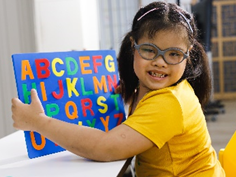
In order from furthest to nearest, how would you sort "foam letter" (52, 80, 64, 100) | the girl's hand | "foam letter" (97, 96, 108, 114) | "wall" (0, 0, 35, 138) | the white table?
"wall" (0, 0, 35, 138) < "foam letter" (97, 96, 108, 114) < "foam letter" (52, 80, 64, 100) < the girl's hand < the white table

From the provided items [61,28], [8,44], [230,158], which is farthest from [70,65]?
[61,28]

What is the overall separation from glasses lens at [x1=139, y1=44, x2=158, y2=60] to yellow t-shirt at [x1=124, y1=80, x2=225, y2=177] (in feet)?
0.35

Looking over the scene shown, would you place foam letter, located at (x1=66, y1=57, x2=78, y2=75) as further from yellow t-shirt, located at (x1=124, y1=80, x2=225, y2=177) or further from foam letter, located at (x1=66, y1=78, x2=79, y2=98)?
yellow t-shirt, located at (x1=124, y1=80, x2=225, y2=177)

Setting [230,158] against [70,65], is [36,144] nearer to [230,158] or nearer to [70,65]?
[70,65]

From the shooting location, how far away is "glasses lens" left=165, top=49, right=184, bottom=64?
0.90m

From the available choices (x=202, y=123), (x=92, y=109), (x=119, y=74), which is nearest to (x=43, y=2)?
(x=119, y=74)

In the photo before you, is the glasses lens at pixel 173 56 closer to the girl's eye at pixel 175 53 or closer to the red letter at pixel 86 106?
the girl's eye at pixel 175 53

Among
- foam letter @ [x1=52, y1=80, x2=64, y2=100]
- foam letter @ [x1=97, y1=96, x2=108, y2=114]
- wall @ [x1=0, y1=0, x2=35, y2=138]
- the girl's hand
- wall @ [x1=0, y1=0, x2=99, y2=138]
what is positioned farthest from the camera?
wall @ [x1=0, y1=0, x2=99, y2=138]

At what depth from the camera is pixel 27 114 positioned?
33.3 inches

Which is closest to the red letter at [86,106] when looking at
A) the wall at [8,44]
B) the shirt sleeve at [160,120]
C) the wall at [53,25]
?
the shirt sleeve at [160,120]

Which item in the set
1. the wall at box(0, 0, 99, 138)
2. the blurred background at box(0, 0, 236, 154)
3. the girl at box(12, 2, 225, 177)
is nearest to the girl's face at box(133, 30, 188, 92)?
the girl at box(12, 2, 225, 177)

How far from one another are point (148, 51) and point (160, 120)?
213 millimetres

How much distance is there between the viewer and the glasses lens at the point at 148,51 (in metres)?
0.91

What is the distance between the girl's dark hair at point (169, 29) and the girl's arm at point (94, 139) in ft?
0.98
